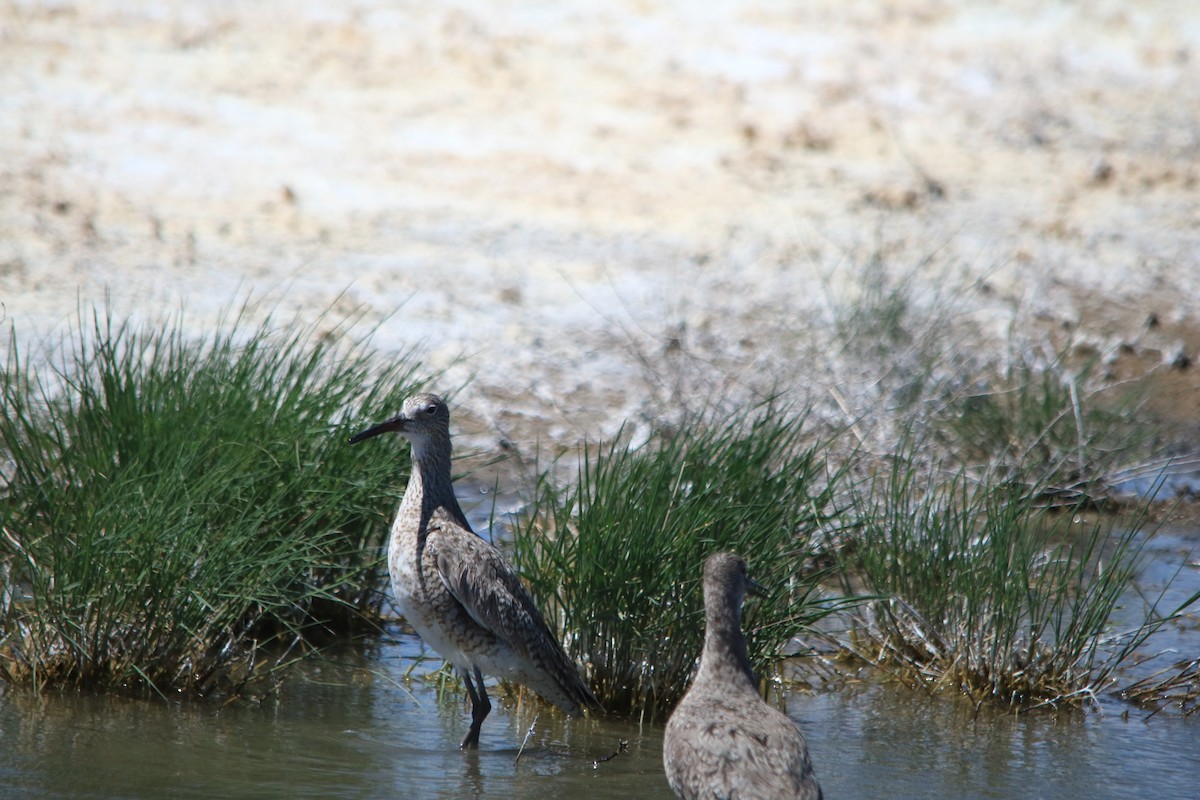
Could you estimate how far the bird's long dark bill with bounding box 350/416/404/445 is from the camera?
6.05 meters

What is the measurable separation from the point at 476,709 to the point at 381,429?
1.11m

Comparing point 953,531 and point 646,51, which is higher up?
point 646,51

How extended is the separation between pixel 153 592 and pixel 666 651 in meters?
1.93

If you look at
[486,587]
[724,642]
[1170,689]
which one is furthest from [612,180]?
[724,642]

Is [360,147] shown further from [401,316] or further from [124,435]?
[124,435]

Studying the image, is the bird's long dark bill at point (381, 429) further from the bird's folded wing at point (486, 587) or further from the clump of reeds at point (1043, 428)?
the clump of reeds at point (1043, 428)

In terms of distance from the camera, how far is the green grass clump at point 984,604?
260 inches

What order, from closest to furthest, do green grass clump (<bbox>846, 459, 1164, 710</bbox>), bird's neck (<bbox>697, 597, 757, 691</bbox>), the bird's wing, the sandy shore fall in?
bird's neck (<bbox>697, 597, 757, 691</bbox>) → the bird's wing → green grass clump (<bbox>846, 459, 1164, 710</bbox>) → the sandy shore

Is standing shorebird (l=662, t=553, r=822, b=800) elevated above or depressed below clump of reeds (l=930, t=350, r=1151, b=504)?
below

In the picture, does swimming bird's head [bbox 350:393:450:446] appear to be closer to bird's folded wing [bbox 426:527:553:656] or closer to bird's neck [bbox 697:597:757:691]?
bird's folded wing [bbox 426:527:553:656]

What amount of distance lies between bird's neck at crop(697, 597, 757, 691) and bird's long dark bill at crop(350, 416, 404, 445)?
1.46 metres

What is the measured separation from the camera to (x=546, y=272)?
12.1 meters

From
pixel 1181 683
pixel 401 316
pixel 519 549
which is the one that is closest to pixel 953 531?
pixel 1181 683

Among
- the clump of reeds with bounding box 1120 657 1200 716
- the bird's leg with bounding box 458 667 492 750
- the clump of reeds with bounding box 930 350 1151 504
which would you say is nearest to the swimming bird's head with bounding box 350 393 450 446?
the bird's leg with bounding box 458 667 492 750
